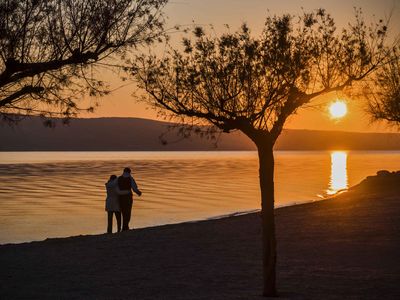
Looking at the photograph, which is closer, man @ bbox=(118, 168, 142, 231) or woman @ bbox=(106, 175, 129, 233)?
man @ bbox=(118, 168, 142, 231)

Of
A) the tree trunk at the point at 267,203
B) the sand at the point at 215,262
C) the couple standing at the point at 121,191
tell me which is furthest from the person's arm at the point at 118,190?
the tree trunk at the point at 267,203

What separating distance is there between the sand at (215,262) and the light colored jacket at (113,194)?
123 cm

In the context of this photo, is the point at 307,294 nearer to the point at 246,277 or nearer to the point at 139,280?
the point at 246,277

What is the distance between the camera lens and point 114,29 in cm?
1310

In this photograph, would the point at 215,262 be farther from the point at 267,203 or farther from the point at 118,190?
the point at 118,190

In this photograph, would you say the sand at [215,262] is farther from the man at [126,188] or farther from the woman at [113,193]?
the woman at [113,193]

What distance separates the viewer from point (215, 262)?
17.5m

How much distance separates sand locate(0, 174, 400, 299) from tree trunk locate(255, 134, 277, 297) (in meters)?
0.43

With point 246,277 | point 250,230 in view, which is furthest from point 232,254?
point 250,230

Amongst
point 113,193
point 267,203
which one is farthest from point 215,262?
point 113,193

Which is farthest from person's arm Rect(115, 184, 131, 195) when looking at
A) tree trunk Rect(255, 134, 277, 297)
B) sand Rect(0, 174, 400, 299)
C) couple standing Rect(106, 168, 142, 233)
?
tree trunk Rect(255, 134, 277, 297)

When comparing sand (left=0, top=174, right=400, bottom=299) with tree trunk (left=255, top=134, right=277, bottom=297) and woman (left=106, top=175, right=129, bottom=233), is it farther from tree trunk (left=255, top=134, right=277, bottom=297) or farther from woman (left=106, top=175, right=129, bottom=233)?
woman (left=106, top=175, right=129, bottom=233)

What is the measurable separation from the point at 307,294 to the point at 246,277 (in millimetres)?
2297

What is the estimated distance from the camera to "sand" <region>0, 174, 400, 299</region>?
14.0 metres
